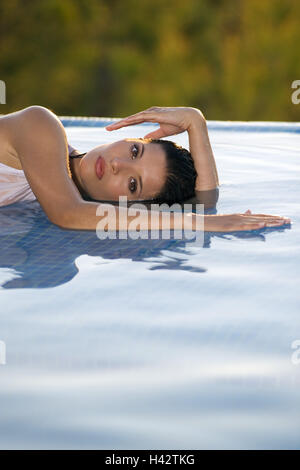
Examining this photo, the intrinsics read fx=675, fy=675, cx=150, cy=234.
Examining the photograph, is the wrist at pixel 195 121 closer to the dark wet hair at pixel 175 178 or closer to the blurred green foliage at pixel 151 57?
the dark wet hair at pixel 175 178

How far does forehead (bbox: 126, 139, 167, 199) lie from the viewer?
2504 millimetres

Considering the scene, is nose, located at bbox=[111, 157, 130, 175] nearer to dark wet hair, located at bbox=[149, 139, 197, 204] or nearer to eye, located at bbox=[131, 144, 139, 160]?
eye, located at bbox=[131, 144, 139, 160]

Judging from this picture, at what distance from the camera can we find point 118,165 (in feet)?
8.00

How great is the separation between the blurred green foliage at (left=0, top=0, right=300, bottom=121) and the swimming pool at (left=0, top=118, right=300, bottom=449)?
24.8ft

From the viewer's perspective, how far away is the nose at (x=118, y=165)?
2434 millimetres

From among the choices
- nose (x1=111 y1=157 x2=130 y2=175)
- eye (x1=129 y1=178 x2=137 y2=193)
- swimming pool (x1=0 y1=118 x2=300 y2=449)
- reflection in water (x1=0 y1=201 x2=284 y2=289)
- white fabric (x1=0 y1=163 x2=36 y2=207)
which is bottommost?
swimming pool (x1=0 y1=118 x2=300 y2=449)

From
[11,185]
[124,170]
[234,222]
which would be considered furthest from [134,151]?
[11,185]

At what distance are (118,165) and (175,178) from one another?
0.30 metres

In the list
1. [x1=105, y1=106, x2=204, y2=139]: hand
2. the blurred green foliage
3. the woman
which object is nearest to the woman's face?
the woman

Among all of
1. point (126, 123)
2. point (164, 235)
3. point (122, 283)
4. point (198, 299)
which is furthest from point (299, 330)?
point (126, 123)

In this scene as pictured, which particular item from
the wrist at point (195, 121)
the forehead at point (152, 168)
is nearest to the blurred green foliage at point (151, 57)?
the wrist at point (195, 121)

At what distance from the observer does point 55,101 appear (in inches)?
390

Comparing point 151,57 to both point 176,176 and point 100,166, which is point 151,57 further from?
point 100,166

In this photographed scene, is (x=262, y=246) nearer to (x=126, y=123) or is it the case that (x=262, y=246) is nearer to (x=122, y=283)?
(x=122, y=283)
